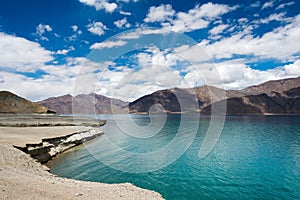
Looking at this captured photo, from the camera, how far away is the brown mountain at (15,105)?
474 ft

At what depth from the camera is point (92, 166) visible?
26125 mm

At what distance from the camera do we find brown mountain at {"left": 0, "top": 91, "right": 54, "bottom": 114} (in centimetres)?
14460

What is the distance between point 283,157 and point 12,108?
160867 mm

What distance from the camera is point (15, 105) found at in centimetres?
14975

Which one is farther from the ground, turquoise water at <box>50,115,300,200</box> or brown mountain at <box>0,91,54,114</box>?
brown mountain at <box>0,91,54,114</box>

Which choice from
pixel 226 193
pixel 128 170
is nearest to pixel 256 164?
pixel 226 193

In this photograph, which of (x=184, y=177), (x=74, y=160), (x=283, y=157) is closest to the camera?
(x=184, y=177)

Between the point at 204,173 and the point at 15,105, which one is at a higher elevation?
the point at 15,105

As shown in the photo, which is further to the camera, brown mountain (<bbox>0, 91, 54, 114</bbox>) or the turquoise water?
brown mountain (<bbox>0, 91, 54, 114</bbox>)

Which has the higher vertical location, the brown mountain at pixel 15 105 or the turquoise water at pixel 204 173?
the brown mountain at pixel 15 105

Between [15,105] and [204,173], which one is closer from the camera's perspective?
[204,173]

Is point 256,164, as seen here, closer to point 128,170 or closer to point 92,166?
point 128,170

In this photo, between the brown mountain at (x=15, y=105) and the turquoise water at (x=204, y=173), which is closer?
the turquoise water at (x=204, y=173)

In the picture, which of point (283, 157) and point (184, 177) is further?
point (283, 157)
